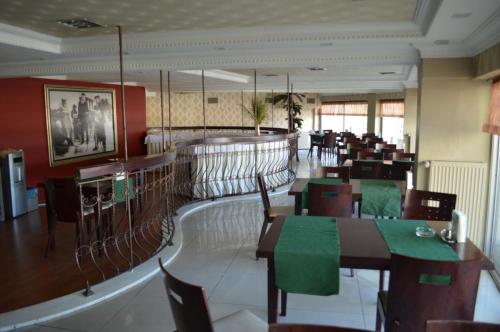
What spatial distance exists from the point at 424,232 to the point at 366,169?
2661 millimetres

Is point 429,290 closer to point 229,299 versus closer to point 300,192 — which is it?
point 229,299

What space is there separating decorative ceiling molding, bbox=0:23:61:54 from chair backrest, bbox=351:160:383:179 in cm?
397

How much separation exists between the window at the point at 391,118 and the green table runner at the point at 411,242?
33.8ft

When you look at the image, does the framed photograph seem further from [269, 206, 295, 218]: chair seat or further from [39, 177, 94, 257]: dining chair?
[269, 206, 295, 218]: chair seat

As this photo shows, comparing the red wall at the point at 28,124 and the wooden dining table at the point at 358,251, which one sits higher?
the red wall at the point at 28,124

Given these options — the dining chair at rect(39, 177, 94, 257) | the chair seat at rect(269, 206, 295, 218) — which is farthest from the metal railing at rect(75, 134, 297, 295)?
the chair seat at rect(269, 206, 295, 218)

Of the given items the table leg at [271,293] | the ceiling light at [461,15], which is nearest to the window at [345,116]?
the ceiling light at [461,15]

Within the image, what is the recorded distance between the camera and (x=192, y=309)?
5.21 ft

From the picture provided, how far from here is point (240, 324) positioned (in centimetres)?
191

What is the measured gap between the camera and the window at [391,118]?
12.5 metres

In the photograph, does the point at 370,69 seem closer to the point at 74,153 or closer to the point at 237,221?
the point at 237,221

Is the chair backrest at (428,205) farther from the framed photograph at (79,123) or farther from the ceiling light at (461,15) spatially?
the framed photograph at (79,123)

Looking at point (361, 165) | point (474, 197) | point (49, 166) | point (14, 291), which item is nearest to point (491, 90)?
point (474, 197)

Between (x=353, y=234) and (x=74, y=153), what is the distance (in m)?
6.57
